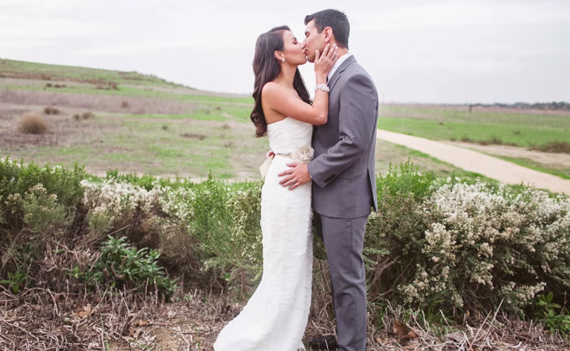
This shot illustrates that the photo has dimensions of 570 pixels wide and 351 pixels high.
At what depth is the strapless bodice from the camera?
286 centimetres

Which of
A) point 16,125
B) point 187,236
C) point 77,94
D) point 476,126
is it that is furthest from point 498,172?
point 77,94

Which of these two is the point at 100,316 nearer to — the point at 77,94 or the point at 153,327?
the point at 153,327

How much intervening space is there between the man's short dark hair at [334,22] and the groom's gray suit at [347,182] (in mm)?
156

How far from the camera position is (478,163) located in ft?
50.0

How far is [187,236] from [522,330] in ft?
9.88

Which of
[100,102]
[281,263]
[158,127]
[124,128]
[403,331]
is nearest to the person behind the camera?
[281,263]

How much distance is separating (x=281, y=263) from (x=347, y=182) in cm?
67

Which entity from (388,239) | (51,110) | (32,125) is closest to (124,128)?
(51,110)

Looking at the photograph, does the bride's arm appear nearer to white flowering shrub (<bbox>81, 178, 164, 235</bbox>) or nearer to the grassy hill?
white flowering shrub (<bbox>81, 178, 164, 235</bbox>)

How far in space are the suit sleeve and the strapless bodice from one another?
23cm

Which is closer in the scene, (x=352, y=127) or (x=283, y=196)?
(x=352, y=127)

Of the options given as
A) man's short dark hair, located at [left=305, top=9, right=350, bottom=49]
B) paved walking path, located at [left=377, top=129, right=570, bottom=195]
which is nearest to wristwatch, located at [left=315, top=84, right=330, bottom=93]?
man's short dark hair, located at [left=305, top=9, right=350, bottom=49]

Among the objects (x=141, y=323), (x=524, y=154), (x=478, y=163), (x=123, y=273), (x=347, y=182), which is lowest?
(x=141, y=323)

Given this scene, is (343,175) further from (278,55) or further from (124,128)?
(124,128)
